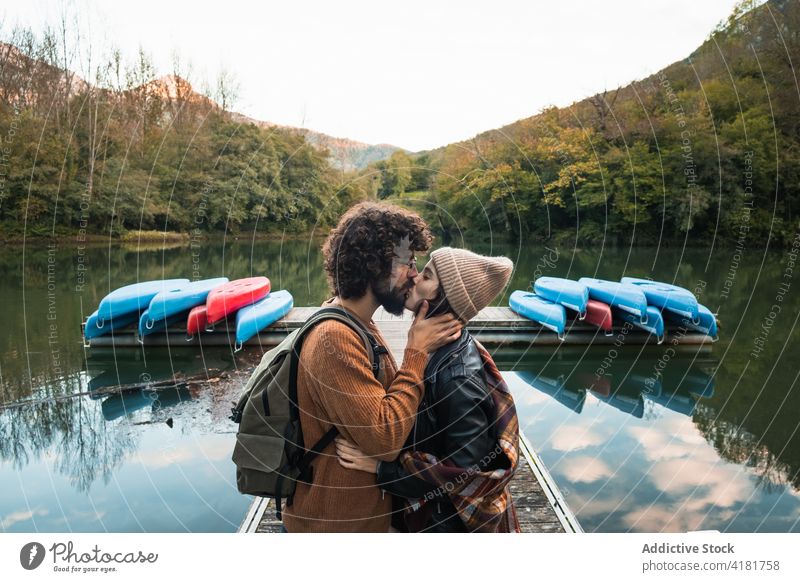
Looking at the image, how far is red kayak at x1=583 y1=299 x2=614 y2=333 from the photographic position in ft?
30.2

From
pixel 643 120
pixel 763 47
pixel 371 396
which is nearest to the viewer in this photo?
pixel 371 396

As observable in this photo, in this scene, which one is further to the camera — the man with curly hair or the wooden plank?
the wooden plank

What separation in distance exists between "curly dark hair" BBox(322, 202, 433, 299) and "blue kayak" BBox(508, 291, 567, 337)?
7.98 metres

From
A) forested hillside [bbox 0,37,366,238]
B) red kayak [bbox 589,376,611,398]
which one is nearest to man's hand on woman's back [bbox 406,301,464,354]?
forested hillside [bbox 0,37,366,238]

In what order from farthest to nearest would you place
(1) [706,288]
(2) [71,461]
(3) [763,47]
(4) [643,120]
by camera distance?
(1) [706,288] < (4) [643,120] < (3) [763,47] < (2) [71,461]

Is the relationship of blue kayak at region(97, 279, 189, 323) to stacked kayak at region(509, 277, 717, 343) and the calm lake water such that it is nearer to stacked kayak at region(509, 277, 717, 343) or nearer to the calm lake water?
the calm lake water

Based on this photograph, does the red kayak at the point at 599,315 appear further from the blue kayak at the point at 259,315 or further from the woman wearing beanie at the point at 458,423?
the woman wearing beanie at the point at 458,423

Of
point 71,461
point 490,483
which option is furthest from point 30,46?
point 490,483

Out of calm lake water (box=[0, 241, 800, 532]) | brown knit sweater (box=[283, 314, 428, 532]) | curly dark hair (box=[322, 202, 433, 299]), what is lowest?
calm lake water (box=[0, 241, 800, 532])

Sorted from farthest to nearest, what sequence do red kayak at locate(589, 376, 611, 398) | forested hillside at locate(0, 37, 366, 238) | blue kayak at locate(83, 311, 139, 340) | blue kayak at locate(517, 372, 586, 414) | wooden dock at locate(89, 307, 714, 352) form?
forested hillside at locate(0, 37, 366, 238), wooden dock at locate(89, 307, 714, 352), blue kayak at locate(83, 311, 139, 340), red kayak at locate(589, 376, 611, 398), blue kayak at locate(517, 372, 586, 414)

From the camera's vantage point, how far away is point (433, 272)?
1.69m

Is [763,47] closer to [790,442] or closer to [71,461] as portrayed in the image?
[790,442]
